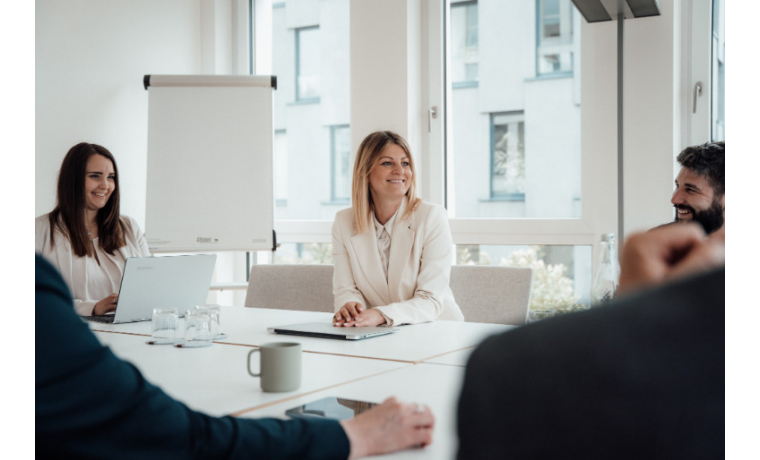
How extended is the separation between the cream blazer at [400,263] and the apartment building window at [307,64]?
2.11 metres

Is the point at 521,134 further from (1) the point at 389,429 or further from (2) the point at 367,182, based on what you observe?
(1) the point at 389,429

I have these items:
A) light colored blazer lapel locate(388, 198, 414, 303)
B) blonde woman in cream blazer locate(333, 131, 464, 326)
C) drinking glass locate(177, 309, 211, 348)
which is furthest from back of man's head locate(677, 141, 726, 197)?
drinking glass locate(177, 309, 211, 348)

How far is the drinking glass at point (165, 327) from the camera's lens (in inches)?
74.9

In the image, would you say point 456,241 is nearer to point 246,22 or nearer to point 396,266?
point 396,266

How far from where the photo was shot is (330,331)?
1.98m

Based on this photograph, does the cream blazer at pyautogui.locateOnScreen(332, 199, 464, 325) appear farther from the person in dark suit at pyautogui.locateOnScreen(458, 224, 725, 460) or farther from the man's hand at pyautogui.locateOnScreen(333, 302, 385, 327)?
the person in dark suit at pyautogui.locateOnScreen(458, 224, 725, 460)

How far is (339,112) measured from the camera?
175 inches

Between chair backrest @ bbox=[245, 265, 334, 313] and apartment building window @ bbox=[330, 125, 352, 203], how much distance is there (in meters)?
1.39

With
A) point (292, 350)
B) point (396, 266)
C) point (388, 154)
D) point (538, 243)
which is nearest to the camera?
point (292, 350)

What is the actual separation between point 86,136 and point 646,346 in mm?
4117

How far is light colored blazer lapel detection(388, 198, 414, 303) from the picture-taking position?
263 cm

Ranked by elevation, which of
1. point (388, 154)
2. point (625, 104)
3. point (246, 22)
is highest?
point (246, 22)

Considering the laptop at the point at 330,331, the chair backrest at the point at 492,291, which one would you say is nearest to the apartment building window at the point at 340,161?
the chair backrest at the point at 492,291

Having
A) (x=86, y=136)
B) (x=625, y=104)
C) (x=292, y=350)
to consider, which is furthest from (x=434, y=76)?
(x=292, y=350)
